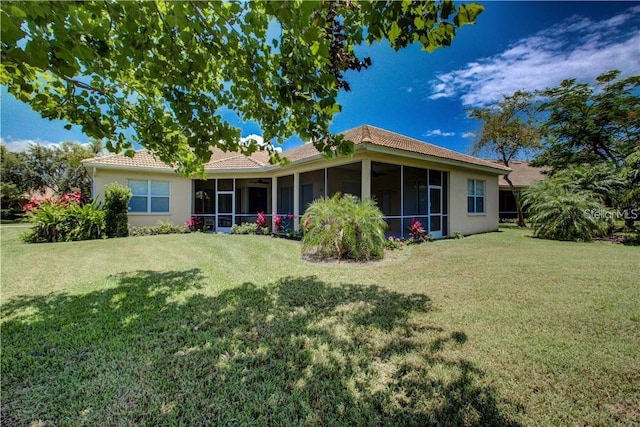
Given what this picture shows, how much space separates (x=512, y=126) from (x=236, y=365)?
24.7 meters

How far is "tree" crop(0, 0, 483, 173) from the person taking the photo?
2396 millimetres

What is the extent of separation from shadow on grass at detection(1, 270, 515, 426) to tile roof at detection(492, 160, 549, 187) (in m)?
24.9

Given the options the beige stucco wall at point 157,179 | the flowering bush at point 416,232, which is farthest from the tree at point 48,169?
the flowering bush at point 416,232

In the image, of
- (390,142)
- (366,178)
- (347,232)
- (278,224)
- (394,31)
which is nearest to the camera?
(394,31)

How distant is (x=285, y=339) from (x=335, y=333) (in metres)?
0.64

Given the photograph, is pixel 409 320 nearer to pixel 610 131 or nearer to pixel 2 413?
pixel 2 413

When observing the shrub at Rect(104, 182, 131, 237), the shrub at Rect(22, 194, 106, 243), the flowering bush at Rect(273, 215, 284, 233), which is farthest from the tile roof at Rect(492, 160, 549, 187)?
the shrub at Rect(22, 194, 106, 243)

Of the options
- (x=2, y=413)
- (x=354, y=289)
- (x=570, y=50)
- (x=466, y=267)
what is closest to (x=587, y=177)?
(x=570, y=50)

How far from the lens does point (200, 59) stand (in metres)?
3.55

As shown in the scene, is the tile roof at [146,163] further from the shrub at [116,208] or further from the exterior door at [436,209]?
the exterior door at [436,209]

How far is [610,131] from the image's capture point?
16734 millimetres

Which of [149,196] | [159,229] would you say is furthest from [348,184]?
[149,196]

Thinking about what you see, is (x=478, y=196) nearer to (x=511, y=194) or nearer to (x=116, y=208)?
(x=511, y=194)

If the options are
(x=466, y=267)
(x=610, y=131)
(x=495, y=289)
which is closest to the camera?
(x=495, y=289)
